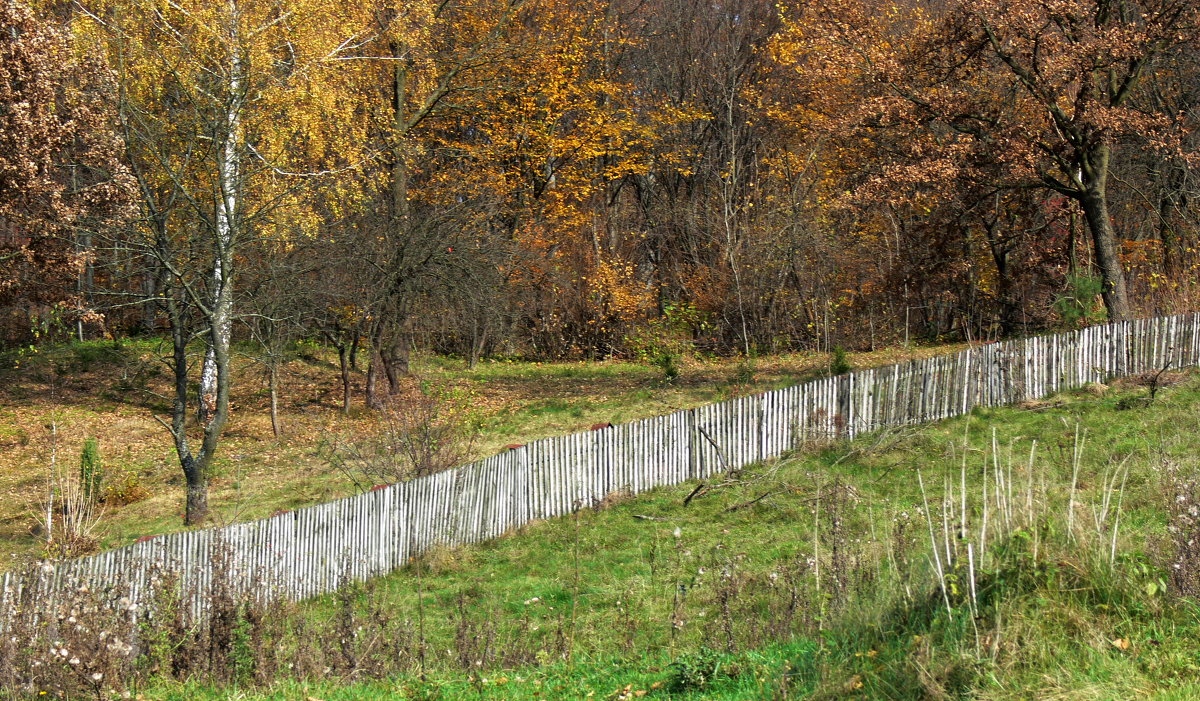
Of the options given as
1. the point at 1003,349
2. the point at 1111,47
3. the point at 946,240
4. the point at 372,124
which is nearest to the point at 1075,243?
the point at 946,240

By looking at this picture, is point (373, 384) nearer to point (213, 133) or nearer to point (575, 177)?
point (213, 133)

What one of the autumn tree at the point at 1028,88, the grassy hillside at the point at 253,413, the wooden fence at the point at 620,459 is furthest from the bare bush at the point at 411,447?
the autumn tree at the point at 1028,88

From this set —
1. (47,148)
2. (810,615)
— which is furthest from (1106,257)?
(47,148)

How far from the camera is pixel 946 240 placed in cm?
1977

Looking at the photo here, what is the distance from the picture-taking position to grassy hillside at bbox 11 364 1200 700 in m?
5.14

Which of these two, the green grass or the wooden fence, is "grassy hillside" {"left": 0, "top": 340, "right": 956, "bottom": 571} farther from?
→ the green grass

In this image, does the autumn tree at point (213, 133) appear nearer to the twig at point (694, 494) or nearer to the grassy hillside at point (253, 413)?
the grassy hillside at point (253, 413)

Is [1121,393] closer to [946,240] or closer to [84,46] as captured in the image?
[946,240]

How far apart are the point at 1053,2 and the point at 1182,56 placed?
6254 mm

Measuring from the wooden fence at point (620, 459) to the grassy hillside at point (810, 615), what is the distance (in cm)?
49

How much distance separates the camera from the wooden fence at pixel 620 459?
34.0ft

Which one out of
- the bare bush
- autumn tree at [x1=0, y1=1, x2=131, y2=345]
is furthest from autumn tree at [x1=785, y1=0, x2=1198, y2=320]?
autumn tree at [x1=0, y1=1, x2=131, y2=345]

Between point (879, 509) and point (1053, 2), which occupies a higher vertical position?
point (1053, 2)

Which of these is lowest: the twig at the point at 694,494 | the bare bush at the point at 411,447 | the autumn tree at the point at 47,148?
the twig at the point at 694,494
